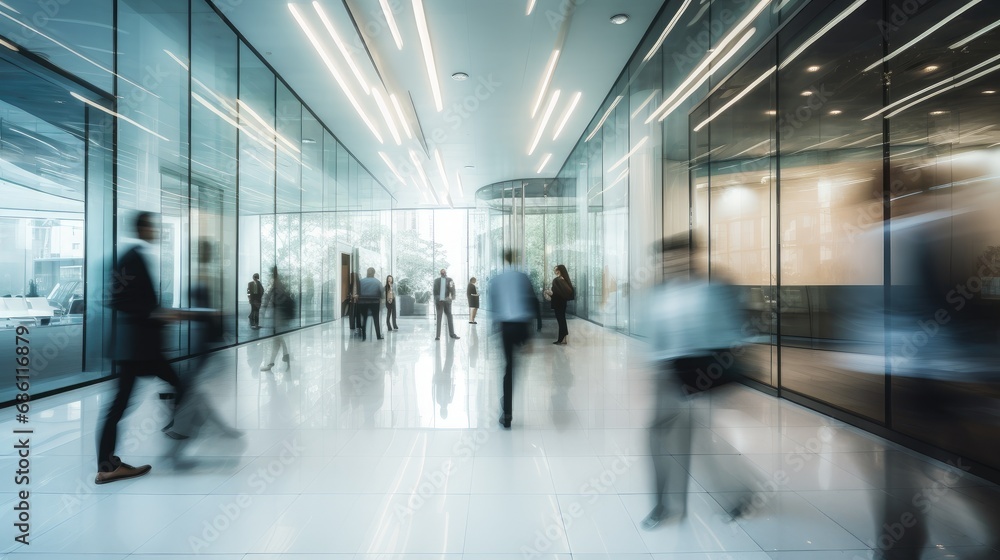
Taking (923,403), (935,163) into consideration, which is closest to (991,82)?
(935,163)

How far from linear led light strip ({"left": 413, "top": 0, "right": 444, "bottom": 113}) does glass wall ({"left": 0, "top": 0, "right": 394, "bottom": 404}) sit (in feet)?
11.2

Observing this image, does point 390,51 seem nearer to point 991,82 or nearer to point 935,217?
point 935,217

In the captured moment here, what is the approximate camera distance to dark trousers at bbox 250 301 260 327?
9828 mm

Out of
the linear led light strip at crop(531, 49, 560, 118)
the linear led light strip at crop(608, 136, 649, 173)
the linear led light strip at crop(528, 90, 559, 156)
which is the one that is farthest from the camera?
the linear led light strip at crop(528, 90, 559, 156)

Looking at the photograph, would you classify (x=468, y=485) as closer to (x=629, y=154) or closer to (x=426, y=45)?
(x=426, y=45)

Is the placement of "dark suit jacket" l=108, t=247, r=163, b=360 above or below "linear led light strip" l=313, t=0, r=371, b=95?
below

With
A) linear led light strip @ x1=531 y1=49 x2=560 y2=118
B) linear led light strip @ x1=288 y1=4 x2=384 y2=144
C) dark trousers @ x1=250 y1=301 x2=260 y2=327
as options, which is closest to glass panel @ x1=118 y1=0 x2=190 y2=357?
linear led light strip @ x1=288 y1=4 x2=384 y2=144

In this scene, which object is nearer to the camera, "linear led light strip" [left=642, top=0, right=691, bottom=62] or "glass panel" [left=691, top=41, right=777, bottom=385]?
"glass panel" [left=691, top=41, right=777, bottom=385]

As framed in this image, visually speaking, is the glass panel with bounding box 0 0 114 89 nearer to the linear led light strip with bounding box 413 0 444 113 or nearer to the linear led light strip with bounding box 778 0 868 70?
the linear led light strip with bounding box 413 0 444 113

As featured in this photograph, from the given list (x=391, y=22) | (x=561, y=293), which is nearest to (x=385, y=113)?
A: (x=391, y=22)

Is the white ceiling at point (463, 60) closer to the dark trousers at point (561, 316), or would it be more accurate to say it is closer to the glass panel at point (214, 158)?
the glass panel at point (214, 158)

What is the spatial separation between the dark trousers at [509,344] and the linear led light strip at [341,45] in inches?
239

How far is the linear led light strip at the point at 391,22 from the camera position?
661cm

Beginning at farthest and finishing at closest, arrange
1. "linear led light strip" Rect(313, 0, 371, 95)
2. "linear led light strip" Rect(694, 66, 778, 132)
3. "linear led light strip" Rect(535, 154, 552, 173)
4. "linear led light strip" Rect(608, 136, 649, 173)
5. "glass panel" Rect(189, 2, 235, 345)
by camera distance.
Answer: "linear led light strip" Rect(535, 154, 552, 173) < "linear led light strip" Rect(608, 136, 649, 173) < "glass panel" Rect(189, 2, 235, 345) < "linear led light strip" Rect(313, 0, 371, 95) < "linear led light strip" Rect(694, 66, 778, 132)
